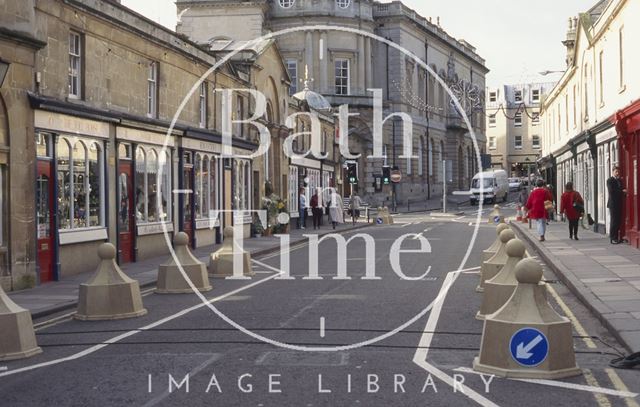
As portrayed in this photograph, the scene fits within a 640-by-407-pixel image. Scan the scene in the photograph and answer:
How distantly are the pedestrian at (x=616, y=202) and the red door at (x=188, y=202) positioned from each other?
1221 cm

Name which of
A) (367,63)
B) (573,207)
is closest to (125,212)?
(573,207)

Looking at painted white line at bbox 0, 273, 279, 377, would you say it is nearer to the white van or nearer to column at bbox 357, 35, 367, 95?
column at bbox 357, 35, 367, 95

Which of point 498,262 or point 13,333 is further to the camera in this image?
point 498,262

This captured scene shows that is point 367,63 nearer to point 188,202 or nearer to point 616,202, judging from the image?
point 188,202

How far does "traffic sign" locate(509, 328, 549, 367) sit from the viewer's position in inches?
311

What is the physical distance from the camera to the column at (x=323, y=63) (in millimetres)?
73062

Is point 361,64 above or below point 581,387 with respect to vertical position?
above

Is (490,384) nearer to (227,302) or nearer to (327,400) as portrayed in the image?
(327,400)

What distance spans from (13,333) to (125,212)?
1266cm

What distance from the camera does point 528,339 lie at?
7.91 meters

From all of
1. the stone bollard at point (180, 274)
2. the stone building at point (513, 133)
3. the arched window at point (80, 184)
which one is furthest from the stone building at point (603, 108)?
the stone building at point (513, 133)

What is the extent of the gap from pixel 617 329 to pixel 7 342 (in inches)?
270

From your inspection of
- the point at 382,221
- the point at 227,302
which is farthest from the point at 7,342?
the point at 382,221

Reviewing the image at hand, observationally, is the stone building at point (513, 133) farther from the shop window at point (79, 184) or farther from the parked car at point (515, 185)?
the shop window at point (79, 184)
